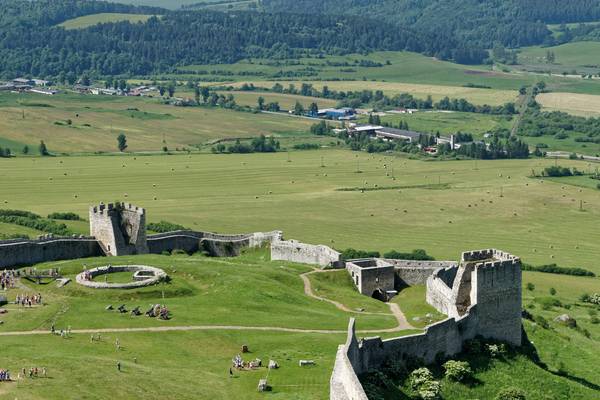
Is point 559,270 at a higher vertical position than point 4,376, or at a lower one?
lower

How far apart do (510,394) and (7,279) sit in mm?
42307

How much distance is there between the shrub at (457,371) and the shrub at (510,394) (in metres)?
2.63

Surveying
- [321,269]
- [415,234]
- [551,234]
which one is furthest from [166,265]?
[551,234]

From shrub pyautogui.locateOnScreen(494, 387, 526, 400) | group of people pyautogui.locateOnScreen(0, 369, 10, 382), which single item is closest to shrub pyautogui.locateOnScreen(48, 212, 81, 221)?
shrub pyautogui.locateOnScreen(494, 387, 526, 400)

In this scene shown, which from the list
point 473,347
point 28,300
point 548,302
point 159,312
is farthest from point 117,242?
point 548,302

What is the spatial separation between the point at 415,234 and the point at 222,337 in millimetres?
101398

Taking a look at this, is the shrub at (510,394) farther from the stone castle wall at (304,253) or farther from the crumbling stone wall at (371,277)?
the stone castle wall at (304,253)

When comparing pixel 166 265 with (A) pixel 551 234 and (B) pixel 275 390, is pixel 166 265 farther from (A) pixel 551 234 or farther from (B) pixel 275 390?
(A) pixel 551 234

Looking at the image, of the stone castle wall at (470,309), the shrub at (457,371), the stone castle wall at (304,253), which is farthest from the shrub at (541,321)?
the shrub at (457,371)

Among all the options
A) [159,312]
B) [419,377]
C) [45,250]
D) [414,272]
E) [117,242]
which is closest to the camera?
[419,377]

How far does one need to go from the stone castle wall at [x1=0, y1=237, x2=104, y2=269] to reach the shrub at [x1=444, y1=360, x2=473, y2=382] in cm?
4422

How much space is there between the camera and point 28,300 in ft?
313

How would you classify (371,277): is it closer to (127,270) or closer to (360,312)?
(360,312)

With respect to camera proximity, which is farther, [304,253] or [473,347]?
[304,253]
